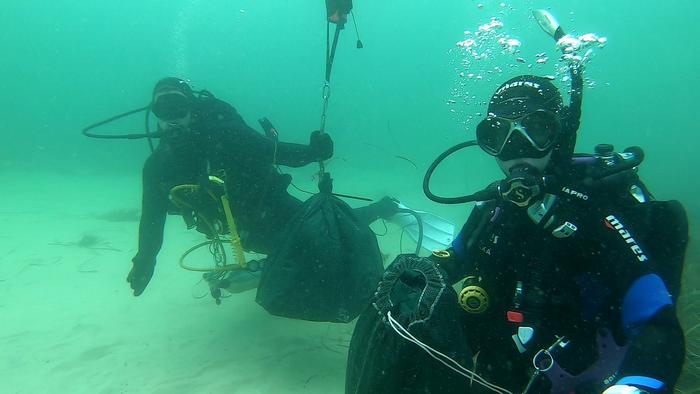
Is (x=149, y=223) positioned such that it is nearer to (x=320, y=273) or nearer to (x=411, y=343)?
(x=320, y=273)

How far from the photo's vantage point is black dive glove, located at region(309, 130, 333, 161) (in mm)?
4996

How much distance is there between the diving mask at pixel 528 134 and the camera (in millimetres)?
2275

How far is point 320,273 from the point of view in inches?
152

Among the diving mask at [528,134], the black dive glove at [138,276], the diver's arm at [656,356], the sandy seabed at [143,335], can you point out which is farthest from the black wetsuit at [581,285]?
the black dive glove at [138,276]

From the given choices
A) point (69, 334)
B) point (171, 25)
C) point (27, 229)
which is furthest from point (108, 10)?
point (69, 334)

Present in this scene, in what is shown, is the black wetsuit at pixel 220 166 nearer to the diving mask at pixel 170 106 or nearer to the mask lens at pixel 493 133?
the diving mask at pixel 170 106

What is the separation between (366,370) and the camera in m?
1.83

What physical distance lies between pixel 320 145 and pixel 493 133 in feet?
9.33

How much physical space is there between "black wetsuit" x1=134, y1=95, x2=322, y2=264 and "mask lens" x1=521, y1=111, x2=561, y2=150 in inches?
121

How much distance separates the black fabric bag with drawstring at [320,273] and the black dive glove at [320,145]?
1104mm

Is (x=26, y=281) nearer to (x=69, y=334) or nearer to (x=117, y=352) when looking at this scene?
(x=69, y=334)

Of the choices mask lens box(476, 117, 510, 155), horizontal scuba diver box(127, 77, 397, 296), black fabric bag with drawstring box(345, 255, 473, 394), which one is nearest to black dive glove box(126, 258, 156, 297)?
horizontal scuba diver box(127, 77, 397, 296)

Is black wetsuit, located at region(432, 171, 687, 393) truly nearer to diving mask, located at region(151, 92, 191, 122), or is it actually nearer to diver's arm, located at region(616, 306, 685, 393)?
diver's arm, located at region(616, 306, 685, 393)

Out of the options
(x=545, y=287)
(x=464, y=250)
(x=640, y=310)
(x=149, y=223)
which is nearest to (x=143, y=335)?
(x=149, y=223)
